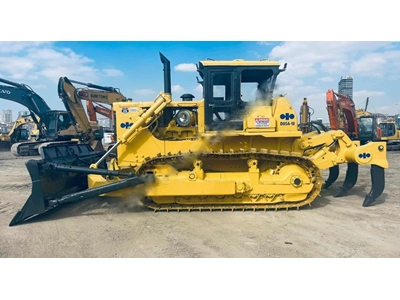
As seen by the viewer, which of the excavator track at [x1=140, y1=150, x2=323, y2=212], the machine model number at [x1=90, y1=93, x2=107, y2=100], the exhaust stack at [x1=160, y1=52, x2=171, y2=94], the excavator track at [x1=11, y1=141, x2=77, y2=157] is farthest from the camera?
the excavator track at [x1=11, y1=141, x2=77, y2=157]

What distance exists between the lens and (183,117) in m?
6.54

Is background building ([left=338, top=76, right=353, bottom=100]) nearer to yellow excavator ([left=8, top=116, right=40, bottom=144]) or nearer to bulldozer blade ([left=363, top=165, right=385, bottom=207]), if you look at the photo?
bulldozer blade ([left=363, top=165, right=385, bottom=207])

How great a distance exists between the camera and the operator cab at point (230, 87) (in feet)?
20.0

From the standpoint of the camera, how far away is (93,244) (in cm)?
465

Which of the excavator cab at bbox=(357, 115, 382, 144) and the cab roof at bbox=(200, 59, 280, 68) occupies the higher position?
the cab roof at bbox=(200, 59, 280, 68)

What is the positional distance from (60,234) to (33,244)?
462mm

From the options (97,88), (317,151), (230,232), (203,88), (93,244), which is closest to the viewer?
(93,244)

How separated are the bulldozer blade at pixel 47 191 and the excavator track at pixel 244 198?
1.99 ft

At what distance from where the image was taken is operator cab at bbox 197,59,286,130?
240 inches

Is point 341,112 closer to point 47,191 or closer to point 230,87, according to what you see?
point 230,87

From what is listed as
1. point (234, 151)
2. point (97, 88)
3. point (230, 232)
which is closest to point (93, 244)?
point (230, 232)

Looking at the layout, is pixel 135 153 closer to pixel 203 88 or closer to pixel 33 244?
pixel 203 88

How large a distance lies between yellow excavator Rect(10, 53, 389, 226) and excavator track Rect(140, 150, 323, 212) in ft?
0.07

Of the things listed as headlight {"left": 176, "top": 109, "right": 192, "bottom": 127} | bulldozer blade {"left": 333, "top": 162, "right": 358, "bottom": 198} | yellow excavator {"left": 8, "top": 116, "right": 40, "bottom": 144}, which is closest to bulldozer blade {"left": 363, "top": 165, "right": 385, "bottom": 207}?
bulldozer blade {"left": 333, "top": 162, "right": 358, "bottom": 198}
